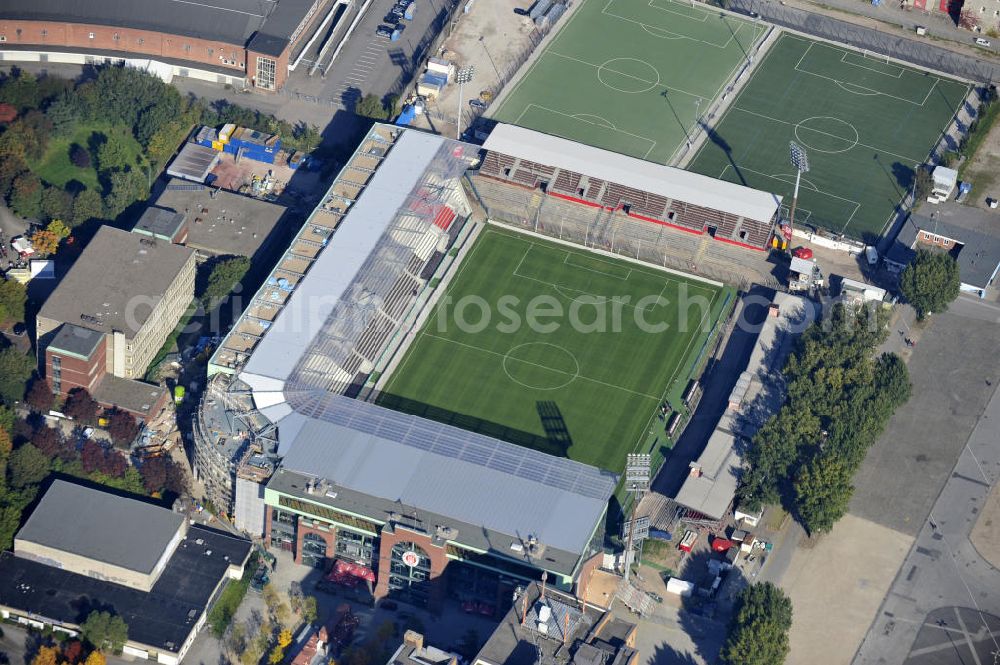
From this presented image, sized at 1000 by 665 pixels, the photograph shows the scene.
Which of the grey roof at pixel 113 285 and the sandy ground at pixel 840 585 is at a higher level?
the sandy ground at pixel 840 585

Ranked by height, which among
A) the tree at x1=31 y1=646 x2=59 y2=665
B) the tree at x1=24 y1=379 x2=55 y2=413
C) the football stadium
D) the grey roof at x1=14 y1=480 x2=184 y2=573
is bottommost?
the tree at x1=24 y1=379 x2=55 y2=413

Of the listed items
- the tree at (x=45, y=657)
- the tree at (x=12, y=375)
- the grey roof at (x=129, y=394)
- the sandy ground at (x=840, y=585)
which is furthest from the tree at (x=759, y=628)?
the tree at (x=12, y=375)

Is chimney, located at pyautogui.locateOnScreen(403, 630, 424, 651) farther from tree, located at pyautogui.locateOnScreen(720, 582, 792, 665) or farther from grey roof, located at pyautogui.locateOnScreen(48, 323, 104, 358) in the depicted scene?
grey roof, located at pyautogui.locateOnScreen(48, 323, 104, 358)

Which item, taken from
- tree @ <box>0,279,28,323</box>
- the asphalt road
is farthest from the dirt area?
tree @ <box>0,279,28,323</box>

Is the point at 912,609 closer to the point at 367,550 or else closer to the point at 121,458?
the point at 367,550

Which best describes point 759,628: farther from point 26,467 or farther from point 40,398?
point 40,398

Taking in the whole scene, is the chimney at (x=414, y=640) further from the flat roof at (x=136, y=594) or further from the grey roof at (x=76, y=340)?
the grey roof at (x=76, y=340)

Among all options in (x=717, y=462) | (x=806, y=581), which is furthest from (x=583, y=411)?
(x=806, y=581)
